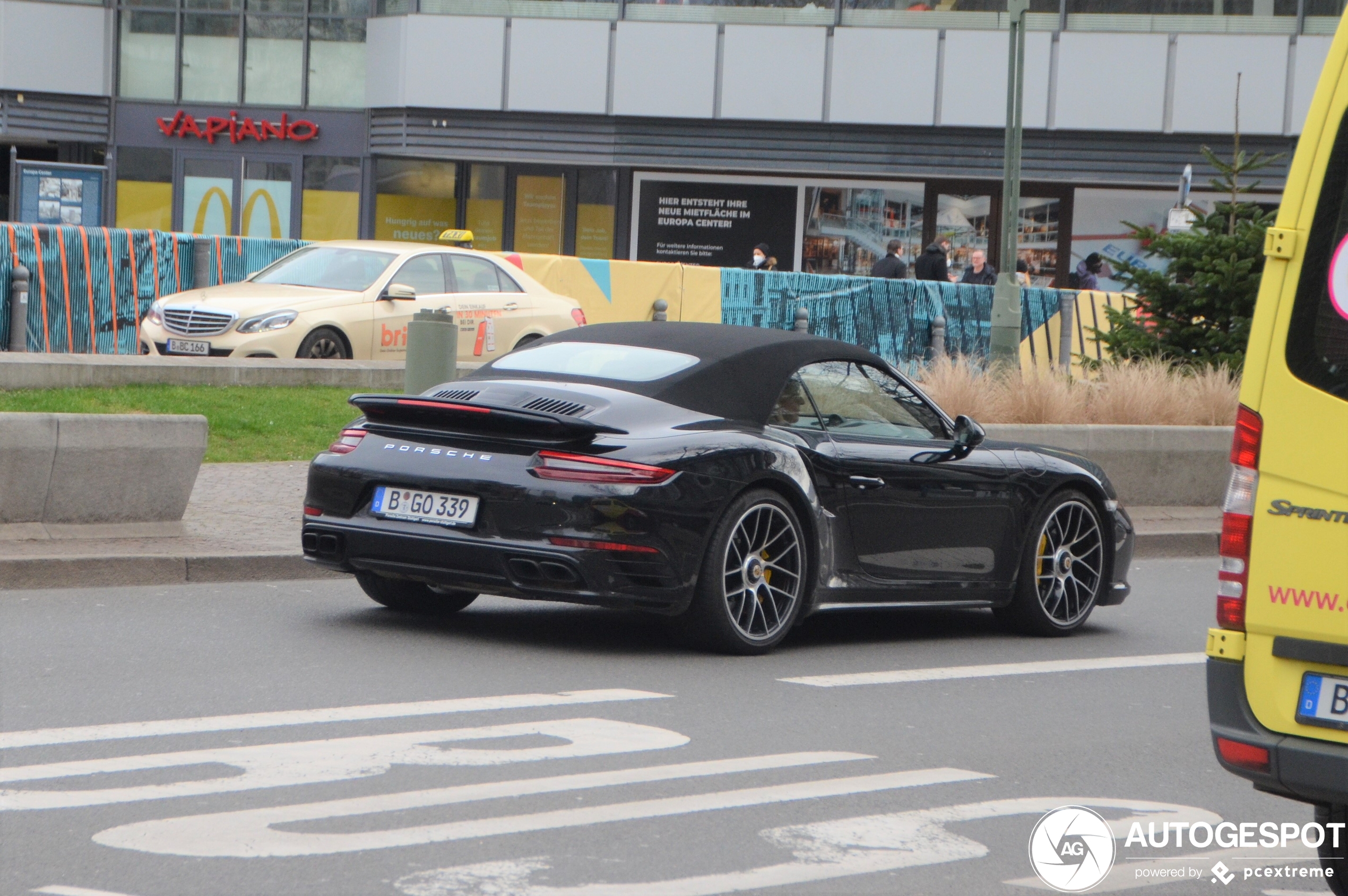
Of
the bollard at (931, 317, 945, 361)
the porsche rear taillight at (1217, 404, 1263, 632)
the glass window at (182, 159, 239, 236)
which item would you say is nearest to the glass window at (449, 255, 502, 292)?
the bollard at (931, 317, 945, 361)

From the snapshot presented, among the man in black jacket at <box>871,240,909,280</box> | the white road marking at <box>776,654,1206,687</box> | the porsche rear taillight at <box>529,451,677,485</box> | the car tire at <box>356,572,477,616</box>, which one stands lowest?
the white road marking at <box>776,654,1206,687</box>

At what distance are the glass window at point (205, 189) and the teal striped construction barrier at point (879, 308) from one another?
1324cm

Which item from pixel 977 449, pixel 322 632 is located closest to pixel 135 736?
pixel 322 632

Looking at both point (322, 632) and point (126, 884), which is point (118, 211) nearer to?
point (322, 632)

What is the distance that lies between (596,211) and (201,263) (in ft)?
49.1

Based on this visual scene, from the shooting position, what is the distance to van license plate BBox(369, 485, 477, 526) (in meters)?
7.66

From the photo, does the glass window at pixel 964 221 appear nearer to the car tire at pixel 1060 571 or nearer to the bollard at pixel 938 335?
the bollard at pixel 938 335

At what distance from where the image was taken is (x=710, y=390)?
812cm

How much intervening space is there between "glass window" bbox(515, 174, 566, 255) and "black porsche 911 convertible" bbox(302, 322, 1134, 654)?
2629 centimetres

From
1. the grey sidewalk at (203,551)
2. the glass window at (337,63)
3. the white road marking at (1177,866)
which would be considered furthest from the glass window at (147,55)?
the white road marking at (1177,866)

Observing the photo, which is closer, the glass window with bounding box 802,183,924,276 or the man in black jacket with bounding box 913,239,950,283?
the man in black jacket with bounding box 913,239,950,283

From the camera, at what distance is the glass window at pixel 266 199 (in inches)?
1368

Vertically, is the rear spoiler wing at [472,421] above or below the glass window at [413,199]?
below

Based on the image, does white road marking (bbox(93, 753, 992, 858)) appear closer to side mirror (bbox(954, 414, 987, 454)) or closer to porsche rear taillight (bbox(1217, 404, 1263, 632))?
porsche rear taillight (bbox(1217, 404, 1263, 632))
